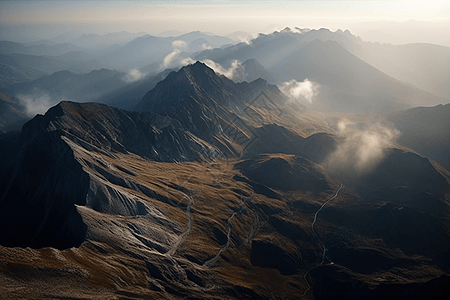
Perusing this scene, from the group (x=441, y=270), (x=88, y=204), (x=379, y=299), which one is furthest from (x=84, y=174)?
(x=441, y=270)

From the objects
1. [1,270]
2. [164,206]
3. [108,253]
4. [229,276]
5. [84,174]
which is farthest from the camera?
[164,206]

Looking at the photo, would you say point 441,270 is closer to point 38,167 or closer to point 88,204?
point 88,204

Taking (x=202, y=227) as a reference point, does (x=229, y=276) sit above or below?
below

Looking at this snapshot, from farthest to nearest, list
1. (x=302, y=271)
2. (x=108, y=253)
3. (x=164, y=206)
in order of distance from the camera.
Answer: (x=164, y=206)
(x=302, y=271)
(x=108, y=253)

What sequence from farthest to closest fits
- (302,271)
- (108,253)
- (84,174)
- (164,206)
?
1. (164,206)
2. (302,271)
3. (84,174)
4. (108,253)

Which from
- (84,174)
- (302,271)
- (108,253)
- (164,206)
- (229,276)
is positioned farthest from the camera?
(164,206)

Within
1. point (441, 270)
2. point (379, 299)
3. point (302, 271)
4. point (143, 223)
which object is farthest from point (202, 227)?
point (441, 270)

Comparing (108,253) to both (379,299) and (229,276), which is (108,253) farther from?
(379,299)

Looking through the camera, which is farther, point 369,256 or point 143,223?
point 369,256

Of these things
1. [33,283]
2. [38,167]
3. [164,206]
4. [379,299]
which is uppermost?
[38,167]
